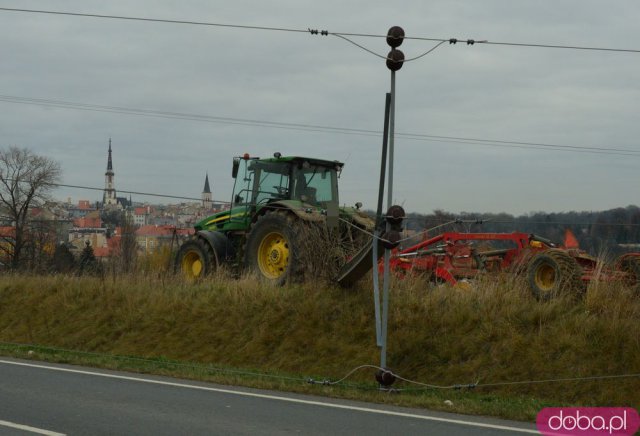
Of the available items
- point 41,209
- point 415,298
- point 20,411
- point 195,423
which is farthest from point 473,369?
point 41,209

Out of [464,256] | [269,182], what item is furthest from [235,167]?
[464,256]

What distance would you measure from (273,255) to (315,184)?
2447 mm

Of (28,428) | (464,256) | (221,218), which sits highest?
(221,218)

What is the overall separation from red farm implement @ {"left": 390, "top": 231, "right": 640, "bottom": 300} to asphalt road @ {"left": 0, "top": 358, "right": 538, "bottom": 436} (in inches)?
210

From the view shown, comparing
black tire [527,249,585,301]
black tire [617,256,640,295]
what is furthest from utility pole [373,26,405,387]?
black tire [617,256,640,295]

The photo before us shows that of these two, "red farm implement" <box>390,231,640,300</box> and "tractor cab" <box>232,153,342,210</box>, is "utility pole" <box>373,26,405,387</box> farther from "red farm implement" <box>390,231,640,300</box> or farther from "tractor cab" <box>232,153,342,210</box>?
"tractor cab" <box>232,153,342,210</box>

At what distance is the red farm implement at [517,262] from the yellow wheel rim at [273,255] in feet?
7.52

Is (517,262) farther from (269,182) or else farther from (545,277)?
(269,182)

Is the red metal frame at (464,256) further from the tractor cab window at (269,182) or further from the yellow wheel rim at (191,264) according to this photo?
the yellow wheel rim at (191,264)

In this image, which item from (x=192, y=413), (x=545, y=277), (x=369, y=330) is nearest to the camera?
(x=192, y=413)

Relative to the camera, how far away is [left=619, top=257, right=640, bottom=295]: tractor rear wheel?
47.6ft

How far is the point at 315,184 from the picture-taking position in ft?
65.4

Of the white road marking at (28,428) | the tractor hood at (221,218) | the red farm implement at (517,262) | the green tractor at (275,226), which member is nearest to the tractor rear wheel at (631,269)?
the red farm implement at (517,262)

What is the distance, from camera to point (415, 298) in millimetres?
14500
